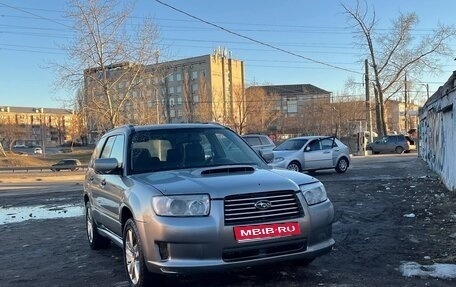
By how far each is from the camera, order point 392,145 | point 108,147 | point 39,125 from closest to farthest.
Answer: point 108,147 → point 392,145 → point 39,125

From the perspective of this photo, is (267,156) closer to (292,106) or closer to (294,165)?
(294,165)

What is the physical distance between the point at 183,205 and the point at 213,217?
304mm

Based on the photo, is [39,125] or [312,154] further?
[39,125]

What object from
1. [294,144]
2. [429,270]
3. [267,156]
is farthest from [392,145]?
[429,270]

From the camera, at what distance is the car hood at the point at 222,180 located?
4.59 meters

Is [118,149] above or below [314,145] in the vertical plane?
above

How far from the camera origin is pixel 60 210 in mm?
12828

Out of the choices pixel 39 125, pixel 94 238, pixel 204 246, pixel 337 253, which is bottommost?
pixel 337 253

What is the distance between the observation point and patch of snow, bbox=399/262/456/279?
5.25 metres

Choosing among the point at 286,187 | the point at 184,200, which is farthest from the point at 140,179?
the point at 286,187

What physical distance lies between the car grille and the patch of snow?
161cm

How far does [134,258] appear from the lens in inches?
201

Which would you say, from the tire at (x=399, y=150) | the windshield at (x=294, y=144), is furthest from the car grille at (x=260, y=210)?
the tire at (x=399, y=150)

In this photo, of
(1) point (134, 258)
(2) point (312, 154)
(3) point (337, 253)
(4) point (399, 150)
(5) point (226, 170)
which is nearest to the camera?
(1) point (134, 258)
